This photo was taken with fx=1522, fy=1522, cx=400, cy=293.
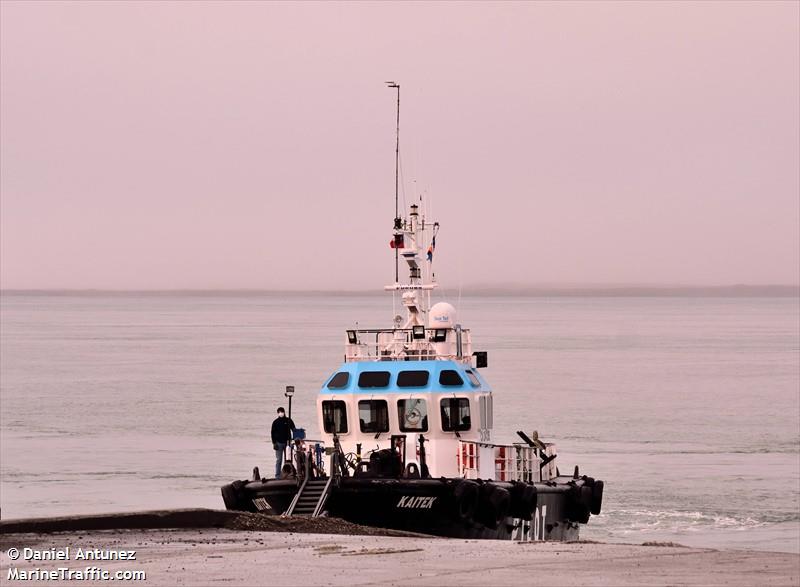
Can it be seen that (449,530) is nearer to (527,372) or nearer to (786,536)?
(786,536)

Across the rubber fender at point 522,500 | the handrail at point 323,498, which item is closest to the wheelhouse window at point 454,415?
the rubber fender at point 522,500

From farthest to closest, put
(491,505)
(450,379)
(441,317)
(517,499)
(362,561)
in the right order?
1. (441,317)
2. (450,379)
3. (517,499)
4. (491,505)
5. (362,561)

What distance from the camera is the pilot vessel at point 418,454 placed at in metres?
24.8

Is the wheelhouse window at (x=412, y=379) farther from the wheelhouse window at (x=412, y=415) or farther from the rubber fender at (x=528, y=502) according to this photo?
the rubber fender at (x=528, y=502)

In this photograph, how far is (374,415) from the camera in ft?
92.0

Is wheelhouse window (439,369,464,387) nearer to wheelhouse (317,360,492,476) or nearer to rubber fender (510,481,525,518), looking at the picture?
wheelhouse (317,360,492,476)

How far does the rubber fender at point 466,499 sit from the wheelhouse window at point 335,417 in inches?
151

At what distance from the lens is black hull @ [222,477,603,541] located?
2472 cm

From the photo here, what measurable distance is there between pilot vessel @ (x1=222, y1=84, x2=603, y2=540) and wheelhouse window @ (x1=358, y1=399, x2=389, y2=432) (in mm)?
18

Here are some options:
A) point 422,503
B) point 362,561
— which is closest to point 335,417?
point 422,503

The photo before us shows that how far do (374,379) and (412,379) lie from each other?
708 mm

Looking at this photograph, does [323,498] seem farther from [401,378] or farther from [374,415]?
[401,378]

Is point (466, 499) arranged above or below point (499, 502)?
above

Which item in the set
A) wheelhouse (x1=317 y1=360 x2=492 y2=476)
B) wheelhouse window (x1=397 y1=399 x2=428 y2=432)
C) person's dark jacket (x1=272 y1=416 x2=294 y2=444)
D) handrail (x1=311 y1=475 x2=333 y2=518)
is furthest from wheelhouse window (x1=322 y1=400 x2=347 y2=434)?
handrail (x1=311 y1=475 x2=333 y2=518)
